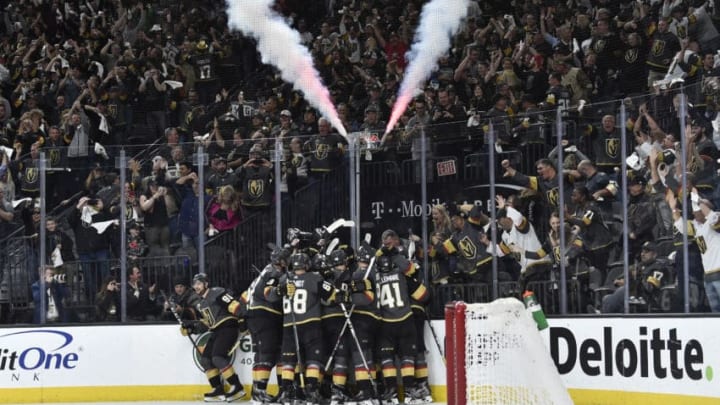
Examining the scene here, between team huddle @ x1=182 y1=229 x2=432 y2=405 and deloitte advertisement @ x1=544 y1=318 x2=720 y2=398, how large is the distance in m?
1.75

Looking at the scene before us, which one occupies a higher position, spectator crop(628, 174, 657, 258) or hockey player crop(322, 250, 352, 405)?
spectator crop(628, 174, 657, 258)

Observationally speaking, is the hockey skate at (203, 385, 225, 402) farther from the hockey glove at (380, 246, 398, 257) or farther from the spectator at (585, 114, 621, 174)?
the spectator at (585, 114, 621, 174)

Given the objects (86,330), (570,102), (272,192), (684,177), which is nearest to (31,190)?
(86,330)

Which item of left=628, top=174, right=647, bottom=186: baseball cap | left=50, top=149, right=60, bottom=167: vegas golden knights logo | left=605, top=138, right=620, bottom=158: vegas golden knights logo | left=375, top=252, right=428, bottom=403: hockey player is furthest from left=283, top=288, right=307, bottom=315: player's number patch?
left=628, top=174, right=647, bottom=186: baseball cap

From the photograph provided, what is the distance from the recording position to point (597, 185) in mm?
13664

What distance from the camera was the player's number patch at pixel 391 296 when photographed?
14797 millimetres

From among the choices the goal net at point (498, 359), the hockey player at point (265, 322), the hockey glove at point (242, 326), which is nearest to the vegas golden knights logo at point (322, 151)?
the hockey player at point (265, 322)

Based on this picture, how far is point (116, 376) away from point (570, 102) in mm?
6056

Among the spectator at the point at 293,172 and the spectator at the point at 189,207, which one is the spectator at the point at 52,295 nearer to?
the spectator at the point at 189,207

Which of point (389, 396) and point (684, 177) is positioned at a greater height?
point (684, 177)

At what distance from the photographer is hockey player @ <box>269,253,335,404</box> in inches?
582

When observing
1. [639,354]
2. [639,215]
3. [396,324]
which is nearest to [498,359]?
[639,354]

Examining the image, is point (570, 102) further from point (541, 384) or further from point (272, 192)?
point (541, 384)

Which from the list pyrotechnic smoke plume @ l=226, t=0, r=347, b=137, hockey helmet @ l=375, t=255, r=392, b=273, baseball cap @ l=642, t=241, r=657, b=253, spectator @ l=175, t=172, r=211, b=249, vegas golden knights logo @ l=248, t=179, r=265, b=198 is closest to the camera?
baseball cap @ l=642, t=241, r=657, b=253
